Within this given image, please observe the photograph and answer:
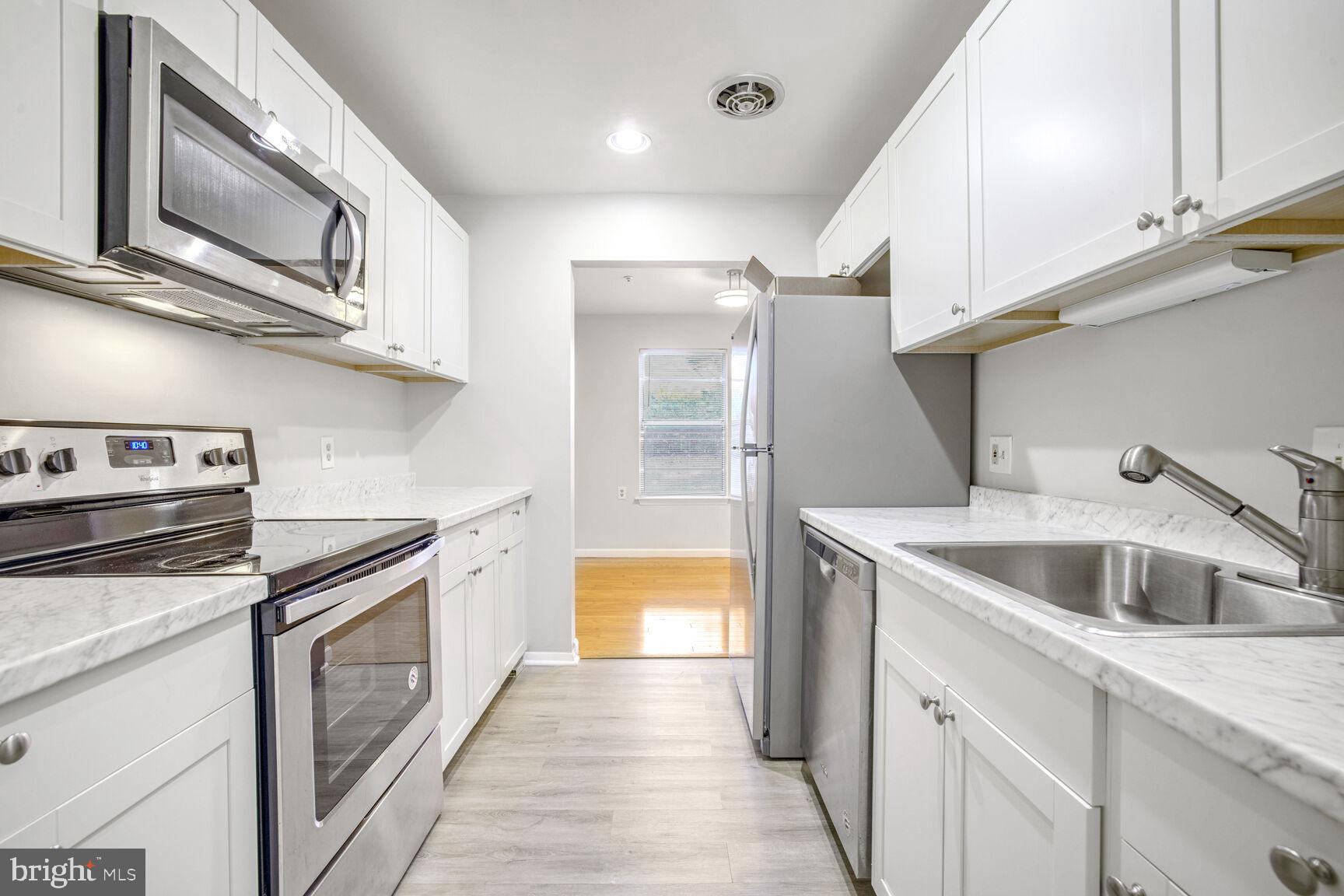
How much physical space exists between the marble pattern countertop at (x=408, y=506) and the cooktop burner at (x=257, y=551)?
175 millimetres

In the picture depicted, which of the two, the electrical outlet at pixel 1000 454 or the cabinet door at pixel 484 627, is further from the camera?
the cabinet door at pixel 484 627

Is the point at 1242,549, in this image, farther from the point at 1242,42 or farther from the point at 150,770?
the point at 150,770

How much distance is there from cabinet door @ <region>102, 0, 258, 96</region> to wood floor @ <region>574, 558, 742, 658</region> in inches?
95.5

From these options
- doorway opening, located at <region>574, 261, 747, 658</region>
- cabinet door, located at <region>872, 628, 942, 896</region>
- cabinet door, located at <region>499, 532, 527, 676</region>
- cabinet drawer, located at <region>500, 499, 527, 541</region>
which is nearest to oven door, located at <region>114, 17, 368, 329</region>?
cabinet drawer, located at <region>500, 499, 527, 541</region>

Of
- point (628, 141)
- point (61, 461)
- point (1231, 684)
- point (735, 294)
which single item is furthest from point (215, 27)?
point (735, 294)

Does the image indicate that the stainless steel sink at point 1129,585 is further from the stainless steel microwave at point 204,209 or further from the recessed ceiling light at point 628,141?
the recessed ceiling light at point 628,141

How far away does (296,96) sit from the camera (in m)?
1.57

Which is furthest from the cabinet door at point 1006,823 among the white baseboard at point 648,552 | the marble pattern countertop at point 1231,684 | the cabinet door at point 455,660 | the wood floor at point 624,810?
the white baseboard at point 648,552

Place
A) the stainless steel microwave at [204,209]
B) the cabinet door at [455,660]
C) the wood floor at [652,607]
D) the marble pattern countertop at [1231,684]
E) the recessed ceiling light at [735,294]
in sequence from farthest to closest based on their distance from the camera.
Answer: the recessed ceiling light at [735,294] < the wood floor at [652,607] < the cabinet door at [455,660] < the stainless steel microwave at [204,209] < the marble pattern countertop at [1231,684]

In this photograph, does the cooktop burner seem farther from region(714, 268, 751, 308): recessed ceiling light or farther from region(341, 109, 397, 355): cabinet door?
region(714, 268, 751, 308): recessed ceiling light

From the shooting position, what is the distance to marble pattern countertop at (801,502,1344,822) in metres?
0.45

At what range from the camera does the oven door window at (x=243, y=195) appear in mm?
1077

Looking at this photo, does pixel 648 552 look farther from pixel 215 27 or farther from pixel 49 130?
pixel 49 130

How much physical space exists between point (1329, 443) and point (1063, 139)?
684 mm
